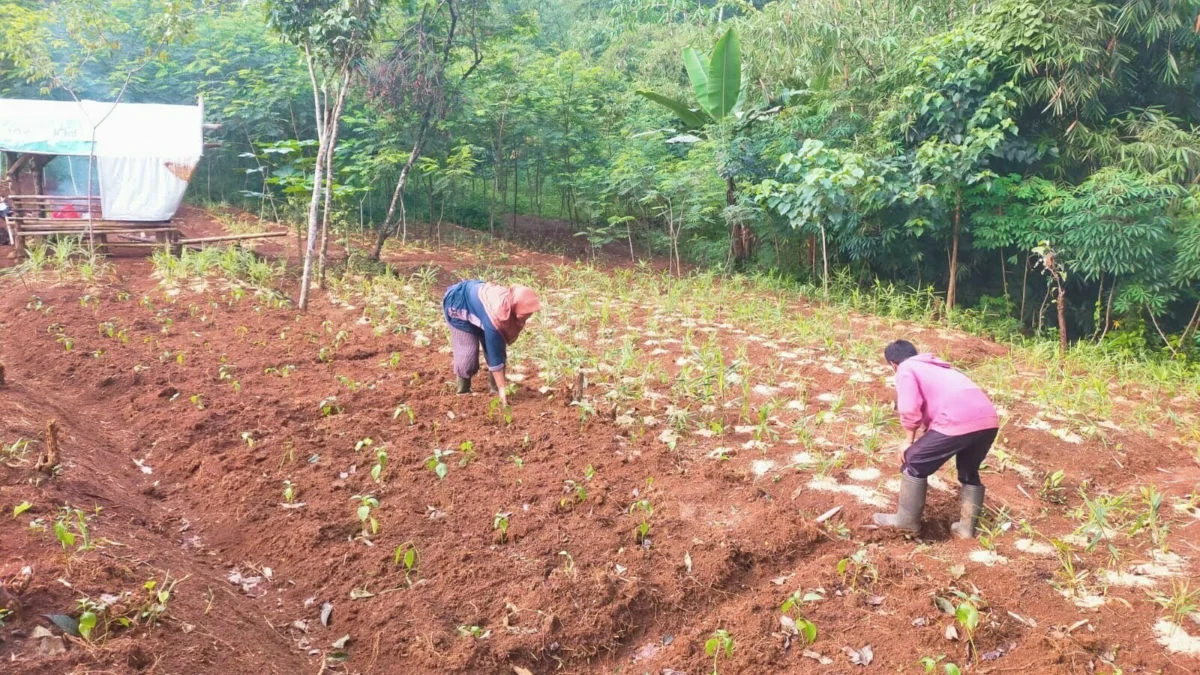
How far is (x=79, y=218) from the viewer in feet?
34.6

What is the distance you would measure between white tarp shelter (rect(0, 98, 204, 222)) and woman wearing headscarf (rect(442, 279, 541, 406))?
826 cm

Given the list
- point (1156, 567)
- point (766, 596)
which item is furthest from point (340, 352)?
point (1156, 567)

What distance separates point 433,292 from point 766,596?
21.0ft

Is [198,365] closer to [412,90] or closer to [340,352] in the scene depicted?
[340,352]

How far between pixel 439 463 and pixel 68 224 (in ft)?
30.4

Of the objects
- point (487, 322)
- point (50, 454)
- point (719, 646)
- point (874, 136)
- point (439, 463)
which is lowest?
point (719, 646)

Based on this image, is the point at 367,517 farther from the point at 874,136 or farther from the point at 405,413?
the point at 874,136

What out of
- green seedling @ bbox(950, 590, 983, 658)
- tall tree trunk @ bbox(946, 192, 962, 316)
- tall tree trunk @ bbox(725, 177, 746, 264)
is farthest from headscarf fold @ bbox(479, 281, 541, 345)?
tall tree trunk @ bbox(725, 177, 746, 264)

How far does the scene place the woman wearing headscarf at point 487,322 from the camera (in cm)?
435

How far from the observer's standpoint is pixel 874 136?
329 inches

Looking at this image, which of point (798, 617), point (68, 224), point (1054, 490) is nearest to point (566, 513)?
point (798, 617)

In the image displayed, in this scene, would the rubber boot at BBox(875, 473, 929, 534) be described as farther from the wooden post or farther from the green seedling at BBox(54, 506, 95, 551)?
the wooden post

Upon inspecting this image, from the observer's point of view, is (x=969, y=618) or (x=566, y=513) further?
(x=566, y=513)

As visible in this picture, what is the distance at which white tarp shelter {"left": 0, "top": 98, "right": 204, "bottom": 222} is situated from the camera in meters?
10.2
